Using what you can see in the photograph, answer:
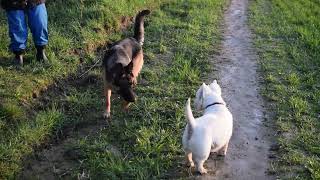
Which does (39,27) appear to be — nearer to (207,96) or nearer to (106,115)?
(106,115)

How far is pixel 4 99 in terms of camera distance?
5527 millimetres

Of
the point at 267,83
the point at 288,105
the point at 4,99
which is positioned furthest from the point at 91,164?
the point at 267,83

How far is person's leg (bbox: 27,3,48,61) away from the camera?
6.45 metres

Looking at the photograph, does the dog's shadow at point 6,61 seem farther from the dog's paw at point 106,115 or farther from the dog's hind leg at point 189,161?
the dog's hind leg at point 189,161

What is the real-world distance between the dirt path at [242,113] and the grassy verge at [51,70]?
80.7 inches

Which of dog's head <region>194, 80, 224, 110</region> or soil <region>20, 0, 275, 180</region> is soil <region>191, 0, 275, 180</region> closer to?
soil <region>20, 0, 275, 180</region>

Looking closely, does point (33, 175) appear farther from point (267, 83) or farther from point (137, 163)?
point (267, 83)

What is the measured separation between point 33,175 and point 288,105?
360cm

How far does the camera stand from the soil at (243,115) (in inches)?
186

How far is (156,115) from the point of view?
5676mm

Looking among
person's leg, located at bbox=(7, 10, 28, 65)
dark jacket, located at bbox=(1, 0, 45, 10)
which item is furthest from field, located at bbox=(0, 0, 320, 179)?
dark jacket, located at bbox=(1, 0, 45, 10)

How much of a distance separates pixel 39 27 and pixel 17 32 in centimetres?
33

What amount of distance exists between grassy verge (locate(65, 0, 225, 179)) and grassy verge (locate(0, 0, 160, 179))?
0.57 metres

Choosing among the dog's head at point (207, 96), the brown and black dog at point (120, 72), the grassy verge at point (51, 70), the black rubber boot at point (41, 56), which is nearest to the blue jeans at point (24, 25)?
the black rubber boot at point (41, 56)
